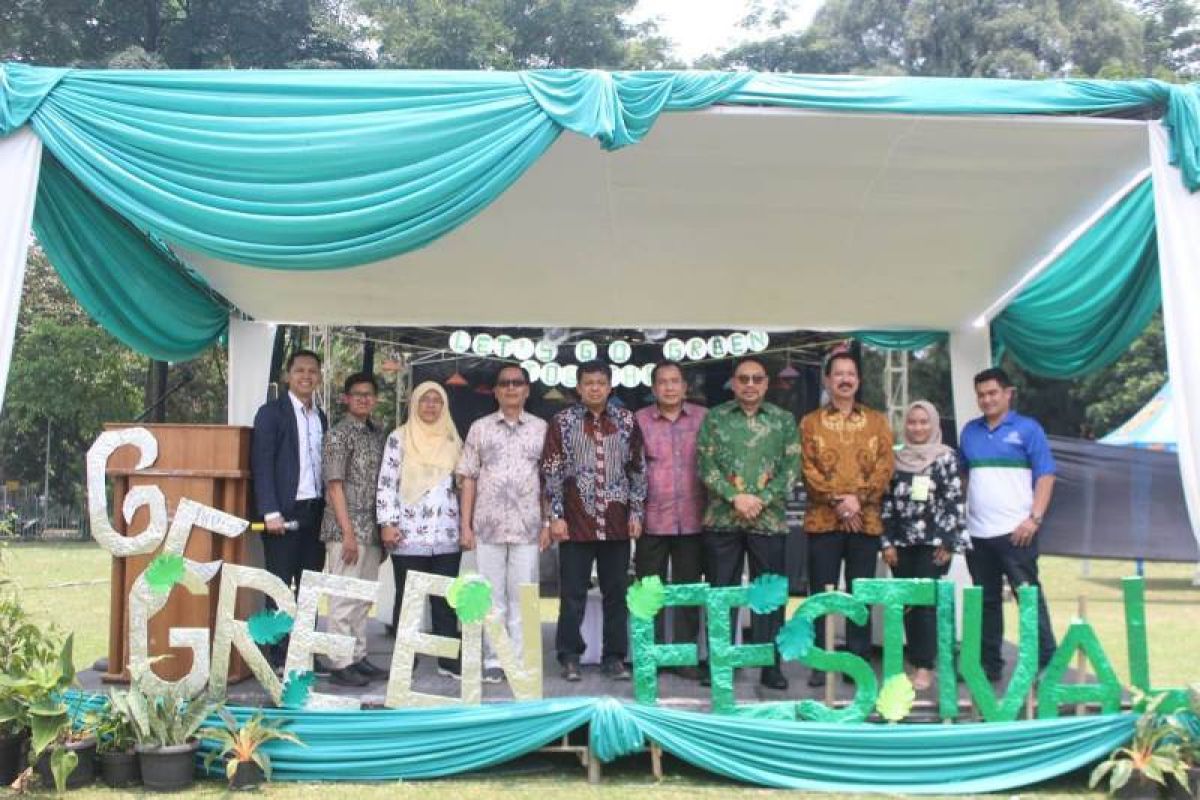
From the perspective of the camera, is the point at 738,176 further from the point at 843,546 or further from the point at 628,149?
the point at 843,546

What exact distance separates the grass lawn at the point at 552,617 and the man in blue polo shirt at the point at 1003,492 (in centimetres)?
93

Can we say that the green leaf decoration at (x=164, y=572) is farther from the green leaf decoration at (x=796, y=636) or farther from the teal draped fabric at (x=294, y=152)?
the green leaf decoration at (x=796, y=636)

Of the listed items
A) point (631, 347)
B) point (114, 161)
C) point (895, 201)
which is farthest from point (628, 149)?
point (631, 347)

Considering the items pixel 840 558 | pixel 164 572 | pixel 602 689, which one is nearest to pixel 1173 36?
pixel 840 558

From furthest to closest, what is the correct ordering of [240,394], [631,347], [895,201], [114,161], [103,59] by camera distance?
[103,59] → [631,347] → [240,394] → [895,201] → [114,161]

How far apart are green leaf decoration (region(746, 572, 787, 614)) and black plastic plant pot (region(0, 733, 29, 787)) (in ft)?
8.26

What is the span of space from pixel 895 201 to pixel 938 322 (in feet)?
5.88

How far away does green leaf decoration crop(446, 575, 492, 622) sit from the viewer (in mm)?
3646

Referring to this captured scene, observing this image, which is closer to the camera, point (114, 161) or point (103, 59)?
point (114, 161)

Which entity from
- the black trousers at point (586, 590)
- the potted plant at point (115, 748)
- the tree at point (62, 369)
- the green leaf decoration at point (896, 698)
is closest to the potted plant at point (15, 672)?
the potted plant at point (115, 748)

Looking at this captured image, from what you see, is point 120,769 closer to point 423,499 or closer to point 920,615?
point 423,499

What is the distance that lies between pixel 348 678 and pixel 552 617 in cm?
330

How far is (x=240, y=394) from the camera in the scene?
19.0 ft

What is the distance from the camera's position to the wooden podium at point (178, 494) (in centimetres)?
416
